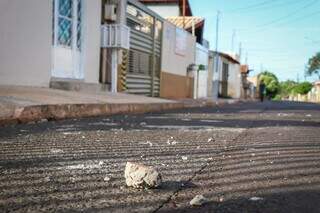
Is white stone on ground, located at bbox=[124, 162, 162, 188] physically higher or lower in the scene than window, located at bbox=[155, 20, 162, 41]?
lower

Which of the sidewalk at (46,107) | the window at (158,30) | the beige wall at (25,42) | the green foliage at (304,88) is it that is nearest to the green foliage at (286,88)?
the green foliage at (304,88)

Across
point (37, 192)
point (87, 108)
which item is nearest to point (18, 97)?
point (87, 108)

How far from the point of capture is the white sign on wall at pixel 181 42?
26016 mm

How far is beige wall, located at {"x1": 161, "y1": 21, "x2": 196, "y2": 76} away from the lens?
917 inches

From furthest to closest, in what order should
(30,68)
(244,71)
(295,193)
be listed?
1. (244,71)
2. (30,68)
3. (295,193)

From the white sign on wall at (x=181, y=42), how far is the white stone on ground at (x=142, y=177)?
76.3 feet

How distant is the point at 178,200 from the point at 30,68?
29.0 feet

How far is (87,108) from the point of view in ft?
29.5

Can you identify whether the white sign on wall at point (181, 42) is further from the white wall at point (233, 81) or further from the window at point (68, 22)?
the white wall at point (233, 81)

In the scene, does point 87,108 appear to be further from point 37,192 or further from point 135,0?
point 135,0

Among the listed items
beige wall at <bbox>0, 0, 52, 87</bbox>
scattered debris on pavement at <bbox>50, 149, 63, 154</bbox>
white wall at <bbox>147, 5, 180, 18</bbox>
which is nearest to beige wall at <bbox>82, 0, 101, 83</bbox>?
beige wall at <bbox>0, 0, 52, 87</bbox>

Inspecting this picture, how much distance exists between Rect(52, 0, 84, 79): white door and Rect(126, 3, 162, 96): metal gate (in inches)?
168

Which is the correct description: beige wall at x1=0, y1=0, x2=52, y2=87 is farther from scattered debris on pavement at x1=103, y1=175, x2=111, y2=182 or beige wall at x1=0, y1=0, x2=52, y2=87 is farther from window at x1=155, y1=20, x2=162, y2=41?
window at x1=155, y1=20, x2=162, y2=41

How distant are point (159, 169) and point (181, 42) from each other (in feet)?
77.8
